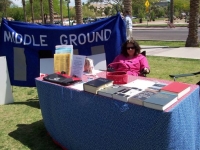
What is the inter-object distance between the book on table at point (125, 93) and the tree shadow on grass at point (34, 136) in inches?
59.3

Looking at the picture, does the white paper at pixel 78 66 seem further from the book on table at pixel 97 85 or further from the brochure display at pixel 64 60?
the book on table at pixel 97 85

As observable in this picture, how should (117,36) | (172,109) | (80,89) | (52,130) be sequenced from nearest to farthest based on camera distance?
(172,109)
(80,89)
(52,130)
(117,36)

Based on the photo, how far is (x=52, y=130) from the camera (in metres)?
3.53

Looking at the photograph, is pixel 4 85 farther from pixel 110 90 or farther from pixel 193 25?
pixel 193 25

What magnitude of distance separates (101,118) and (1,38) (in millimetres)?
3718

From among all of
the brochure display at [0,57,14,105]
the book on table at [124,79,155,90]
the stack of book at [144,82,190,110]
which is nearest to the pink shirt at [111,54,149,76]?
the book on table at [124,79,155,90]

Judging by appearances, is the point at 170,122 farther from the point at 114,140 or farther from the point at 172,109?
the point at 114,140

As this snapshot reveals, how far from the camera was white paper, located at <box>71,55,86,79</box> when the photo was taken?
10.9 ft

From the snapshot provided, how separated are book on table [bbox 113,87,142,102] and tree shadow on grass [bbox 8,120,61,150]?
4.94 ft

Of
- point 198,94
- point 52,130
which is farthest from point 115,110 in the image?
point 52,130

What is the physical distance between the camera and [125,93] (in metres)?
2.44

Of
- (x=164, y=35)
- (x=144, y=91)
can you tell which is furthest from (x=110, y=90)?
(x=164, y=35)

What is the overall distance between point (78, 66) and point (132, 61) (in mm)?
1304

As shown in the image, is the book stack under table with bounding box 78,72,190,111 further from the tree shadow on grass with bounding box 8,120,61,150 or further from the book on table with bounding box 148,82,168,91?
the tree shadow on grass with bounding box 8,120,61,150
